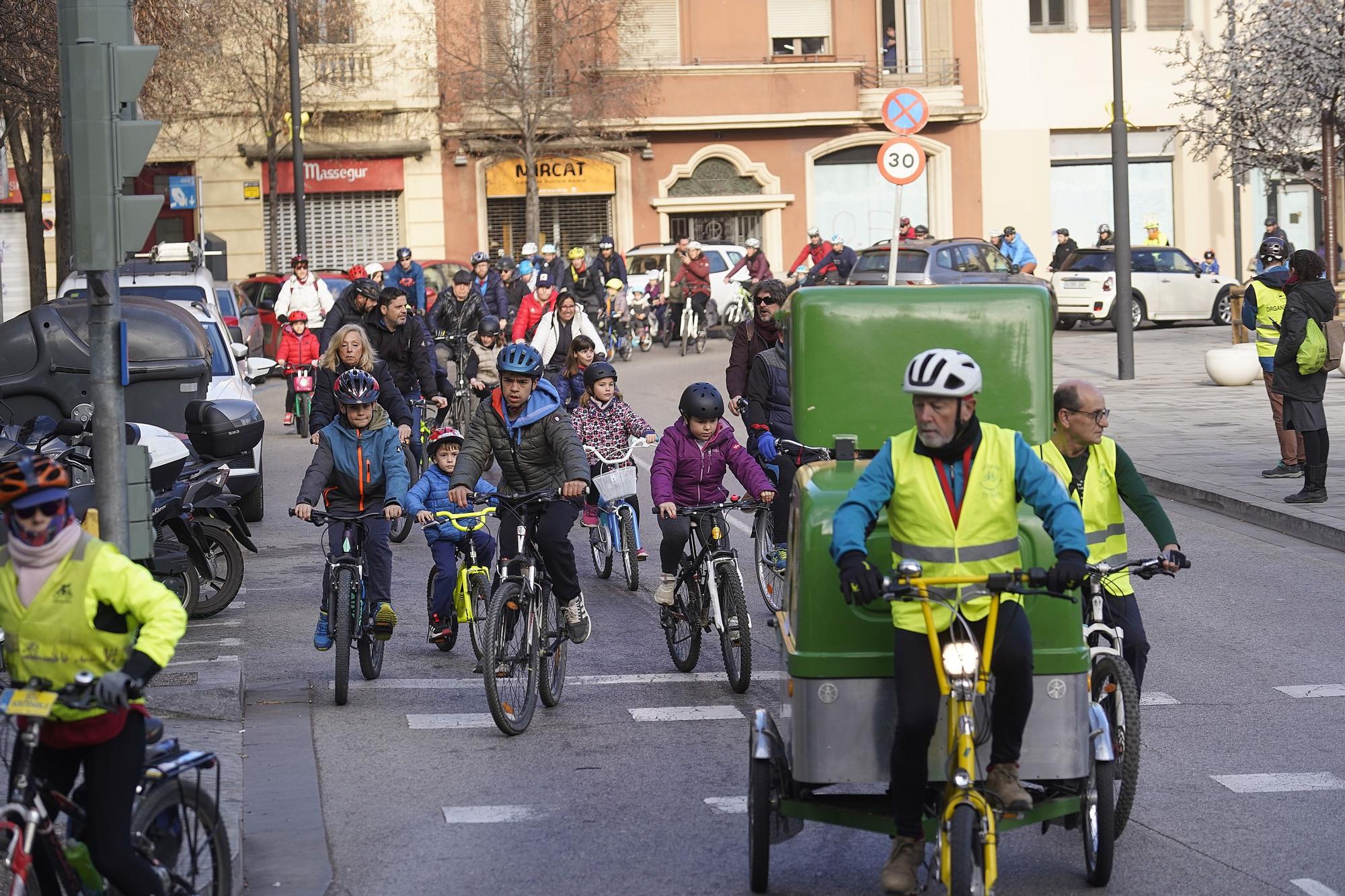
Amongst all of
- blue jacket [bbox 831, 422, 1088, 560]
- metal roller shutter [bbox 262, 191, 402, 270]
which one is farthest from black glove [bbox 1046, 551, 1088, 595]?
metal roller shutter [bbox 262, 191, 402, 270]

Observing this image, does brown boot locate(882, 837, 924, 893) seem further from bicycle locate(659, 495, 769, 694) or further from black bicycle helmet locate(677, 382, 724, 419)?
black bicycle helmet locate(677, 382, 724, 419)

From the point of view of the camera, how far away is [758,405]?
11148 millimetres

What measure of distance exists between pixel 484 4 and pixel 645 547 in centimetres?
3046

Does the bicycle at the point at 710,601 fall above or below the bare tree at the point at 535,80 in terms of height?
below

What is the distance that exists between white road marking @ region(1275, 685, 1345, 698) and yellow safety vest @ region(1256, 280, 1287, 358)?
7.38 metres

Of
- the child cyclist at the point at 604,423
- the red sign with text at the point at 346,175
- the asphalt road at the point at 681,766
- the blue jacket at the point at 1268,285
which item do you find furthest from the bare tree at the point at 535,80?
the asphalt road at the point at 681,766

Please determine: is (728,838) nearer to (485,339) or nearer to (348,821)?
(348,821)

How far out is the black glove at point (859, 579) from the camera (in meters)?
5.02

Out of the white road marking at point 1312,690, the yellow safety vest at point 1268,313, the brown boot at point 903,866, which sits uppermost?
the yellow safety vest at point 1268,313

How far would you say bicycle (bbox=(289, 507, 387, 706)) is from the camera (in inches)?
345

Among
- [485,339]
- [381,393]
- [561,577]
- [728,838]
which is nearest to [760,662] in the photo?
[561,577]

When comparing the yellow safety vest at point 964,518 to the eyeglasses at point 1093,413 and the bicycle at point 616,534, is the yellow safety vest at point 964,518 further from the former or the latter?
the bicycle at point 616,534

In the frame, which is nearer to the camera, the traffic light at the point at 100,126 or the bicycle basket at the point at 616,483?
the traffic light at the point at 100,126

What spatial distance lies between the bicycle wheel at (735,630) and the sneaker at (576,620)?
667 millimetres
